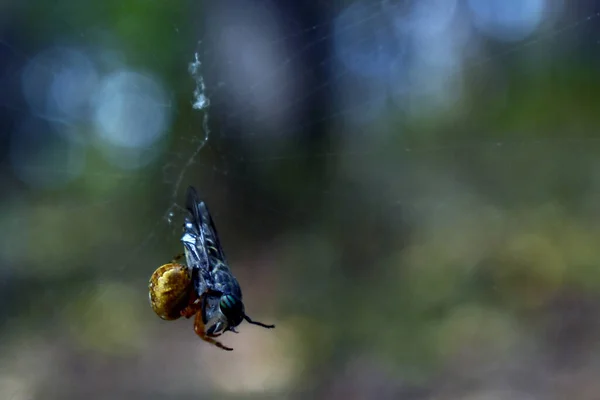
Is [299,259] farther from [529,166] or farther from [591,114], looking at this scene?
[591,114]

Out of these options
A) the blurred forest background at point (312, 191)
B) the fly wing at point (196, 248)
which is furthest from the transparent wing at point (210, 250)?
the blurred forest background at point (312, 191)

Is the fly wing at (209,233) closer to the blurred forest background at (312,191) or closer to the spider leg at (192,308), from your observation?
the spider leg at (192,308)

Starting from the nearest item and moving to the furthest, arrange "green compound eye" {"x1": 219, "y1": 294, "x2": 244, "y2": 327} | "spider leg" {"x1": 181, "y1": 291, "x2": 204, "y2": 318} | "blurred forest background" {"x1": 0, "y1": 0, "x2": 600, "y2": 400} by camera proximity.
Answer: "green compound eye" {"x1": 219, "y1": 294, "x2": 244, "y2": 327}, "spider leg" {"x1": 181, "y1": 291, "x2": 204, "y2": 318}, "blurred forest background" {"x1": 0, "y1": 0, "x2": 600, "y2": 400}

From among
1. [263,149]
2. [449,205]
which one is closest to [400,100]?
[449,205]

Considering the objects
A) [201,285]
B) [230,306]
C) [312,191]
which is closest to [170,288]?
[201,285]

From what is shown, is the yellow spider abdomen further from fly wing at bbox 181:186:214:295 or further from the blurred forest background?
the blurred forest background

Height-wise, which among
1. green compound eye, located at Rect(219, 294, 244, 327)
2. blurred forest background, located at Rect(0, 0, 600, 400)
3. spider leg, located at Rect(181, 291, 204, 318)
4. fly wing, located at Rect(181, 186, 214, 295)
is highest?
blurred forest background, located at Rect(0, 0, 600, 400)

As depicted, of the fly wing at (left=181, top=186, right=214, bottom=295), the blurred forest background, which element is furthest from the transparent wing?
the blurred forest background
